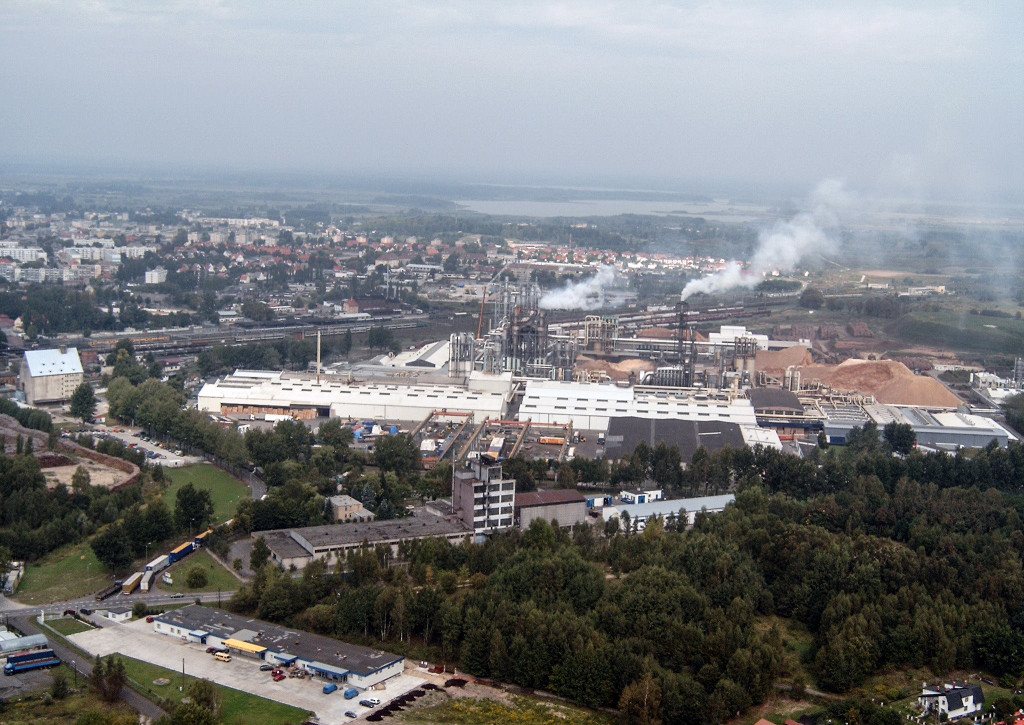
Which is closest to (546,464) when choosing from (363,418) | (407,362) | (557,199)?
(363,418)

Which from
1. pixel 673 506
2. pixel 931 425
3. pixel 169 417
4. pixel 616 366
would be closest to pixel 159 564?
pixel 673 506

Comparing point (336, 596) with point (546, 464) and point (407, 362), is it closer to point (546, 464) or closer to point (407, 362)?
point (546, 464)

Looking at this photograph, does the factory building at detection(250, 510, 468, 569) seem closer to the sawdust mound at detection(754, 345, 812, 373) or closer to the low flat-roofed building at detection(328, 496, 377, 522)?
the low flat-roofed building at detection(328, 496, 377, 522)

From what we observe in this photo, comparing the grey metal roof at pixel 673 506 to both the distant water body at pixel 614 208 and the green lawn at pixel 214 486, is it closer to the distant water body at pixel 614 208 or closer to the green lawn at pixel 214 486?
the green lawn at pixel 214 486

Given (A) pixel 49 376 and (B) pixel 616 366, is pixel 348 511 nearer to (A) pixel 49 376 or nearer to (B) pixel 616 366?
(A) pixel 49 376

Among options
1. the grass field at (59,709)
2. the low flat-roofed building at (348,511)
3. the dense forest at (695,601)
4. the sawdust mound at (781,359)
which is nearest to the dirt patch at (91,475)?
the low flat-roofed building at (348,511)
